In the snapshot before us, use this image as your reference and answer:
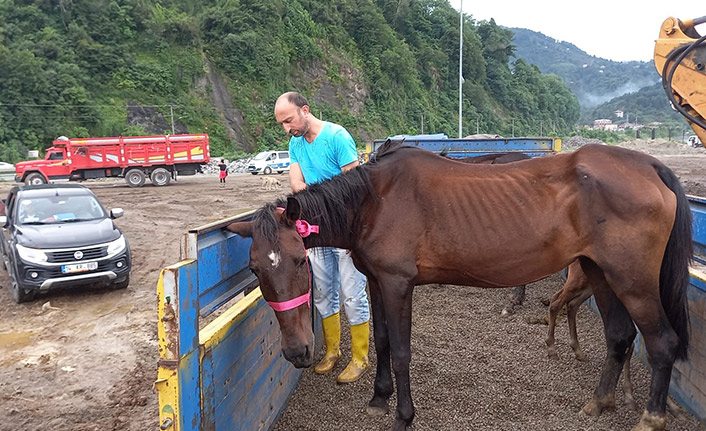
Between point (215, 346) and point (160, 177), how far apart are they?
2488 cm

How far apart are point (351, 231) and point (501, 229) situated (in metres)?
0.90

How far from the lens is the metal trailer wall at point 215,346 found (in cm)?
194

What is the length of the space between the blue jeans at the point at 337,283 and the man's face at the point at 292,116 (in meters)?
0.91

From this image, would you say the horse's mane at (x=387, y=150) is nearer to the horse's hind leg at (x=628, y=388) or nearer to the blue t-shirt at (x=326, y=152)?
the blue t-shirt at (x=326, y=152)

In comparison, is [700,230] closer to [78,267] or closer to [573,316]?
[573,316]

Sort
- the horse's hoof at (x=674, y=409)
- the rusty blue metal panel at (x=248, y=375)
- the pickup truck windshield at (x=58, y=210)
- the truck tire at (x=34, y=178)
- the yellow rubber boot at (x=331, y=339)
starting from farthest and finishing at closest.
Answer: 1. the truck tire at (x=34, y=178)
2. the pickup truck windshield at (x=58, y=210)
3. the yellow rubber boot at (x=331, y=339)
4. the horse's hoof at (x=674, y=409)
5. the rusty blue metal panel at (x=248, y=375)

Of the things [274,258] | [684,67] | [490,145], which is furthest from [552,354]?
[490,145]

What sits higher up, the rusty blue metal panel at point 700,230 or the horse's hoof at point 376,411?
the rusty blue metal panel at point 700,230

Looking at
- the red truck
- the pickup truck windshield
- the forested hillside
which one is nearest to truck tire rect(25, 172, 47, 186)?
the red truck

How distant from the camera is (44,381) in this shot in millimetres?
4398

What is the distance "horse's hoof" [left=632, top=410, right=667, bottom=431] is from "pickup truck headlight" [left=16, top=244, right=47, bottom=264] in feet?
23.5

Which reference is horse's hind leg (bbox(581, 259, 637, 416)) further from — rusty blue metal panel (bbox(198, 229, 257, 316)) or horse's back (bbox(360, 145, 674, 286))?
rusty blue metal panel (bbox(198, 229, 257, 316))

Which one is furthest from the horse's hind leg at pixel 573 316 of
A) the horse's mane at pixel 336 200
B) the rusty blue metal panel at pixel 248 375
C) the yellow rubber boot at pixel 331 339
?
the rusty blue metal panel at pixel 248 375

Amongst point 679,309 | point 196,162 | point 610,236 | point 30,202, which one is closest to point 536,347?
point 679,309
